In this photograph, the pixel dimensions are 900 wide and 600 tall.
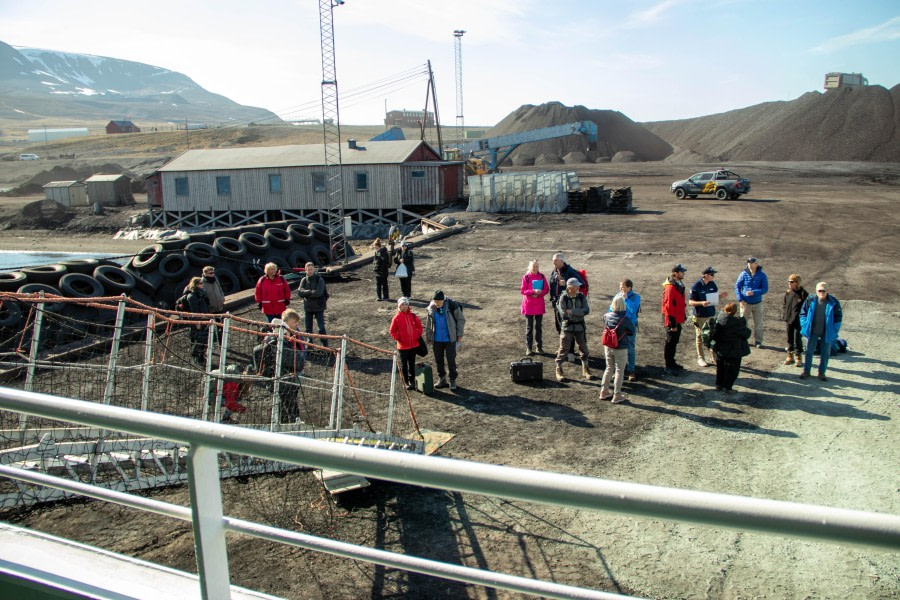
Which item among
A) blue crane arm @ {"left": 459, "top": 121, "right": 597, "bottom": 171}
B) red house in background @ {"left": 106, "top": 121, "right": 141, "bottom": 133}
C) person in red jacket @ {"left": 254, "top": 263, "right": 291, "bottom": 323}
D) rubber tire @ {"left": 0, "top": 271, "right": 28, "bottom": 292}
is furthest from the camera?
red house in background @ {"left": 106, "top": 121, "right": 141, "bottom": 133}

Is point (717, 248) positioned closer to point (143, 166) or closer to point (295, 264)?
point (295, 264)

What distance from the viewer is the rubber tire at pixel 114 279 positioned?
16.1m

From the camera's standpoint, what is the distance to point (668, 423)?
Answer: 942 centimetres

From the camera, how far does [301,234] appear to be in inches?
955

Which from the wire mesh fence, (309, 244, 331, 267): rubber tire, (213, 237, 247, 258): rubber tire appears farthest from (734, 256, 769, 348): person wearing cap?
(309, 244, 331, 267): rubber tire

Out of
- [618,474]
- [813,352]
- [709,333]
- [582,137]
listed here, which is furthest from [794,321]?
[582,137]

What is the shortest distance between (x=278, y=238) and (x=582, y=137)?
61350mm

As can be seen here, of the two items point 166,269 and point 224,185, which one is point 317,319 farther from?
point 224,185

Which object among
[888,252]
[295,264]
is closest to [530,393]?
[295,264]

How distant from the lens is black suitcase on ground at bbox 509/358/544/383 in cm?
1107

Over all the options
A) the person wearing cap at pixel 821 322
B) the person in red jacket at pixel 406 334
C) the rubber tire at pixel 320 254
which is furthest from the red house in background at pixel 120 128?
the person wearing cap at pixel 821 322

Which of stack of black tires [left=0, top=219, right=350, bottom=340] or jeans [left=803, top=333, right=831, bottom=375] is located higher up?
stack of black tires [left=0, top=219, right=350, bottom=340]

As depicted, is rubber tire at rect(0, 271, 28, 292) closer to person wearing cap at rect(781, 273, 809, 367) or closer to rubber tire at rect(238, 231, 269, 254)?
rubber tire at rect(238, 231, 269, 254)

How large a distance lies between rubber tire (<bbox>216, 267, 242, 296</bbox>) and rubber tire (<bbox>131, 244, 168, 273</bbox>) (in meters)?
1.62
